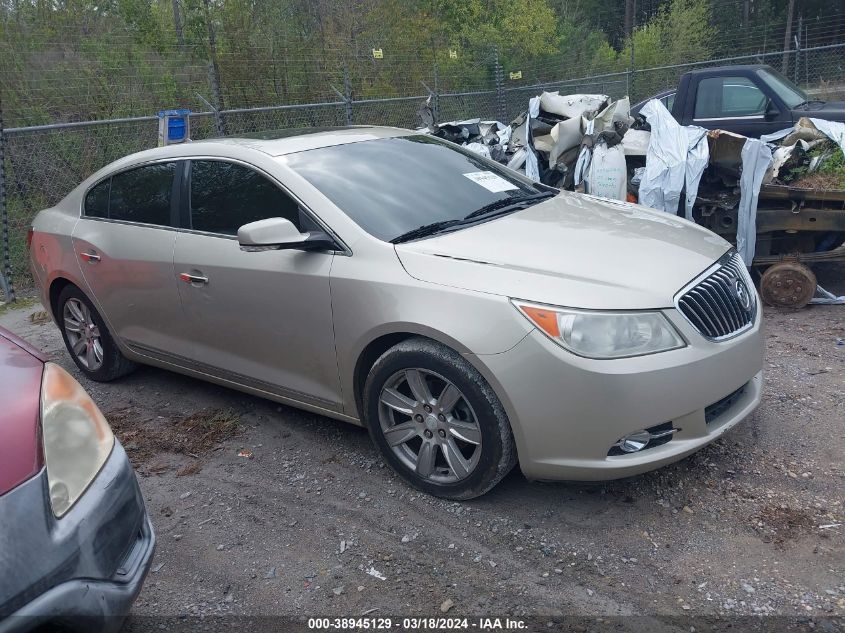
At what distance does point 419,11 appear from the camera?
19.4 metres

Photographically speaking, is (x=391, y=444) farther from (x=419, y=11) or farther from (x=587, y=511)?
(x=419, y=11)

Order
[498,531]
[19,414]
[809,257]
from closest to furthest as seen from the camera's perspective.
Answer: [19,414] < [498,531] < [809,257]

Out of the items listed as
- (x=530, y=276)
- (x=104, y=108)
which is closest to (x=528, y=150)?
(x=530, y=276)

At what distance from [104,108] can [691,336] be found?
10166mm

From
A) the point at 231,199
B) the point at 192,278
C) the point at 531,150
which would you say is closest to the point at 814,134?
the point at 531,150

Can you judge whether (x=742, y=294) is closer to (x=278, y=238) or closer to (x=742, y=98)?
(x=278, y=238)

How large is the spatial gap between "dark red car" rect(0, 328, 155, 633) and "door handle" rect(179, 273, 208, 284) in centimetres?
156

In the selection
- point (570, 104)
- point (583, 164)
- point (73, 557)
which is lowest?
point (73, 557)

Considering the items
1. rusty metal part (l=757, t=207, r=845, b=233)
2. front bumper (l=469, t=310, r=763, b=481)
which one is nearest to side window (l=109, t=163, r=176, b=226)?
front bumper (l=469, t=310, r=763, b=481)

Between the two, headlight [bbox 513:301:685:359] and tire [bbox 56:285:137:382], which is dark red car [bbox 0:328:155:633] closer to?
headlight [bbox 513:301:685:359]

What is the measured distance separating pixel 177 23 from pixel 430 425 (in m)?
12.5

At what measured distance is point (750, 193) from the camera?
5984mm

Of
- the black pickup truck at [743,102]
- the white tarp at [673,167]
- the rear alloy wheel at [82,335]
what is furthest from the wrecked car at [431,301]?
the black pickup truck at [743,102]

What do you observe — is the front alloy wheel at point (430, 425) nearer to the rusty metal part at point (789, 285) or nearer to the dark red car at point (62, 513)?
the dark red car at point (62, 513)
